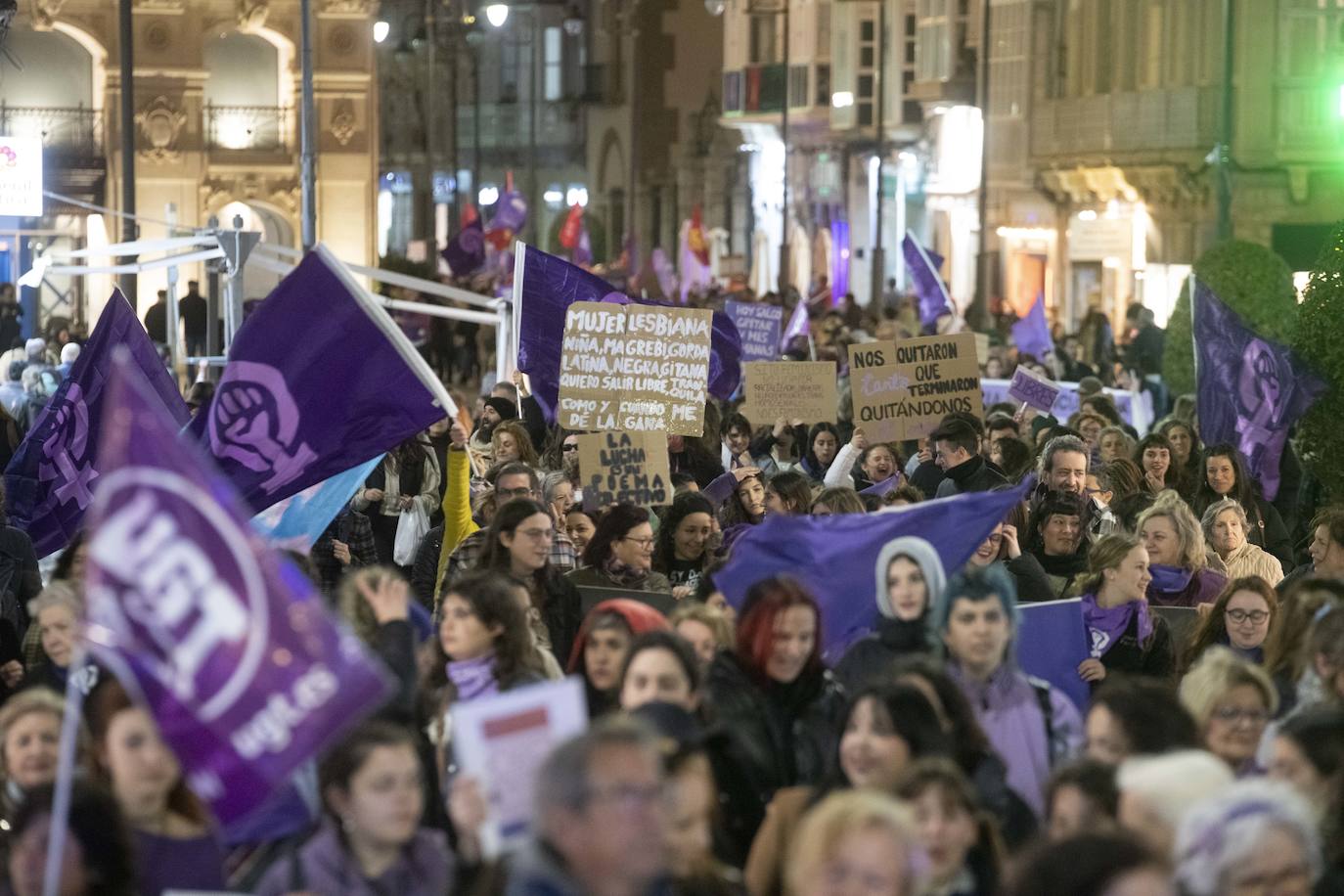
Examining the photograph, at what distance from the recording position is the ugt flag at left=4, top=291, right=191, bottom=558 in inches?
533

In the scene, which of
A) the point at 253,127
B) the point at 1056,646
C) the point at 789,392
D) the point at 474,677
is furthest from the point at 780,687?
the point at 253,127

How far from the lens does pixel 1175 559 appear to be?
12148mm

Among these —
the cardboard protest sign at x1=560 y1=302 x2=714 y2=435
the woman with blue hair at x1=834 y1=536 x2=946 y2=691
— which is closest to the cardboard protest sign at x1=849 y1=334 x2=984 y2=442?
the cardboard protest sign at x1=560 y1=302 x2=714 y2=435

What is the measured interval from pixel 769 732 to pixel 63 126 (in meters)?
39.8

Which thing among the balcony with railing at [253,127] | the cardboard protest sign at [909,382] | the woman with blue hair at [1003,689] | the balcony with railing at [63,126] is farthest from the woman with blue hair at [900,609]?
the balcony with railing at [253,127]

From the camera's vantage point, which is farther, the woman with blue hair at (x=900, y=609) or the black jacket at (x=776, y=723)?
the woman with blue hair at (x=900, y=609)

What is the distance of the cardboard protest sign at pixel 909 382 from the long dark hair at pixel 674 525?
4.45 m

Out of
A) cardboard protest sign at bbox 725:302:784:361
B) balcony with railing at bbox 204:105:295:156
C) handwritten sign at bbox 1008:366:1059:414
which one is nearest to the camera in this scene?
handwritten sign at bbox 1008:366:1059:414

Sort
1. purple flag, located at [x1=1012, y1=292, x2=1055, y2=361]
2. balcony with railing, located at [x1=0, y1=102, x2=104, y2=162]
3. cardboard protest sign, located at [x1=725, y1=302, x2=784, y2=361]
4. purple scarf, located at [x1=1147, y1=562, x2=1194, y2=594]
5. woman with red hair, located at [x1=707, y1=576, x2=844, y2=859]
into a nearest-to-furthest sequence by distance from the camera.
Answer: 1. woman with red hair, located at [x1=707, y1=576, x2=844, y2=859]
2. purple scarf, located at [x1=1147, y1=562, x2=1194, y2=594]
3. cardboard protest sign, located at [x1=725, y1=302, x2=784, y2=361]
4. purple flag, located at [x1=1012, y1=292, x2=1055, y2=361]
5. balcony with railing, located at [x1=0, y1=102, x2=104, y2=162]

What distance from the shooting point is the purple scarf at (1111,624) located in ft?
35.5

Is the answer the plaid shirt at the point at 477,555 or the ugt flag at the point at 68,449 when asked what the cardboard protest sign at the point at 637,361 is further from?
the plaid shirt at the point at 477,555

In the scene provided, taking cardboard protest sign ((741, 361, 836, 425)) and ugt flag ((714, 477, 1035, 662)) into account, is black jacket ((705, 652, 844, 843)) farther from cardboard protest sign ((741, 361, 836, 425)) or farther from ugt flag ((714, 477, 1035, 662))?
cardboard protest sign ((741, 361, 836, 425))

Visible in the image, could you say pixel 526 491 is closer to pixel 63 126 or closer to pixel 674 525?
pixel 674 525

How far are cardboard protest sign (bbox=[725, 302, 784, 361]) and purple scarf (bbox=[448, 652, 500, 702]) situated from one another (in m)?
16.1
